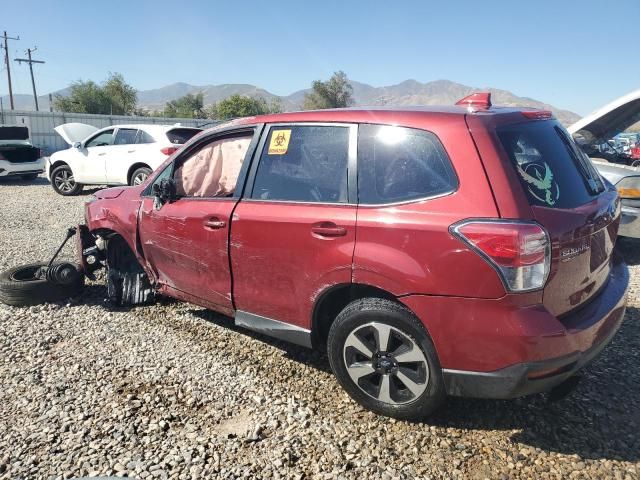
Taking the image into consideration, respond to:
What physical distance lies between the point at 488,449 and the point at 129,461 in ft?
6.16

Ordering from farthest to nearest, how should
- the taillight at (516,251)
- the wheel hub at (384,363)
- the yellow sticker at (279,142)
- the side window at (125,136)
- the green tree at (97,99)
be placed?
the green tree at (97,99) < the side window at (125,136) < the yellow sticker at (279,142) < the wheel hub at (384,363) < the taillight at (516,251)

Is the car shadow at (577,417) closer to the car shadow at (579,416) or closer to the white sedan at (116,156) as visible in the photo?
the car shadow at (579,416)

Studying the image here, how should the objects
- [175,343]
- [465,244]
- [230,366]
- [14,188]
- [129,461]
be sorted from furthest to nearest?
[14,188] < [175,343] < [230,366] < [129,461] < [465,244]

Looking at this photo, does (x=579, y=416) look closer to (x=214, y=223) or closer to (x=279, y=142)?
(x=279, y=142)

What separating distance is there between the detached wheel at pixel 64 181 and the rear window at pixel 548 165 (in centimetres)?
1220

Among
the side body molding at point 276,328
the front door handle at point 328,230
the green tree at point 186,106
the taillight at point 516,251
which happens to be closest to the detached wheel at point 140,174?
the side body molding at point 276,328

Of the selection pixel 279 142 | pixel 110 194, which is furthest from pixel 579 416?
pixel 110 194

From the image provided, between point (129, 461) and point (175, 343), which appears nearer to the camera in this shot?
point (129, 461)

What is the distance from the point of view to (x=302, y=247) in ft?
9.56

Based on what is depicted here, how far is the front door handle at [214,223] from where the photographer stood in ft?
11.0

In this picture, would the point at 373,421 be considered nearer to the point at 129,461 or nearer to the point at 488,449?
the point at 488,449

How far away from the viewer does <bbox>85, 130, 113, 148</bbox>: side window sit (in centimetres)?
1179

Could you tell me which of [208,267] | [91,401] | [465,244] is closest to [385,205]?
[465,244]

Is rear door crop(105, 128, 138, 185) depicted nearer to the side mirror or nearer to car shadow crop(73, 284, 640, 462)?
the side mirror
